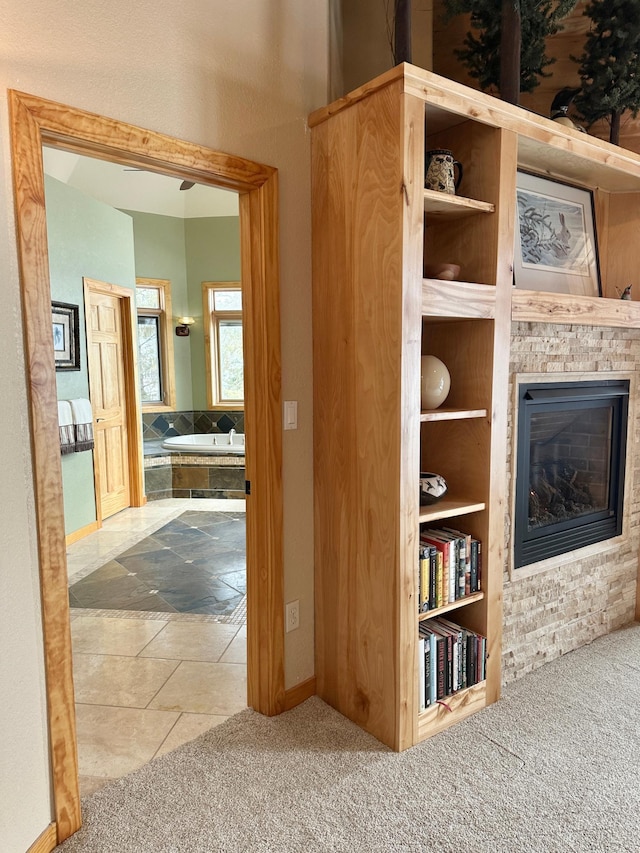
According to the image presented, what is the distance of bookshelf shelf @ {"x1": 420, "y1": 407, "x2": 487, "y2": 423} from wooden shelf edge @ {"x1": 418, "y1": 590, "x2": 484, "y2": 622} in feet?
2.40

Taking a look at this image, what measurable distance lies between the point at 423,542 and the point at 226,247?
20.5ft

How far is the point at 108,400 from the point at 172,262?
283cm

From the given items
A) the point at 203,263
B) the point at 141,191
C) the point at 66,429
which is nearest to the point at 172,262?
the point at 203,263

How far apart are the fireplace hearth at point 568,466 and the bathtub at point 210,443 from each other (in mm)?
3862

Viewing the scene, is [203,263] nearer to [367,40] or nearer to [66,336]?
[66,336]

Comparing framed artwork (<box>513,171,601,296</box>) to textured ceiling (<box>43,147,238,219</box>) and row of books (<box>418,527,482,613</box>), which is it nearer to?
row of books (<box>418,527,482,613</box>)

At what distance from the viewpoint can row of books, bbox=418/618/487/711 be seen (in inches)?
83.4

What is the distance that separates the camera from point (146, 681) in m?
2.59

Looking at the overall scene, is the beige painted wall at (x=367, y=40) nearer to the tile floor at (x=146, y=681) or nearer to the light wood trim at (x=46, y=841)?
the tile floor at (x=146, y=681)

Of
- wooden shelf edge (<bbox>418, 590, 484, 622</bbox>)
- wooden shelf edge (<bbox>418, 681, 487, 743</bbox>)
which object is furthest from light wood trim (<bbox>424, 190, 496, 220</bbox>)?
wooden shelf edge (<bbox>418, 681, 487, 743</bbox>)

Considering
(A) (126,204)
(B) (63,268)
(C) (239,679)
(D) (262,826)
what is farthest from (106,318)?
(D) (262,826)

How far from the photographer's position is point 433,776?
1922 millimetres

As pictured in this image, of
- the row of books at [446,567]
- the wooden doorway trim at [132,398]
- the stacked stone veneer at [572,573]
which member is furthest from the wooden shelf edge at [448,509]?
the wooden doorway trim at [132,398]

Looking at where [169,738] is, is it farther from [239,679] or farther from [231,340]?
[231,340]
